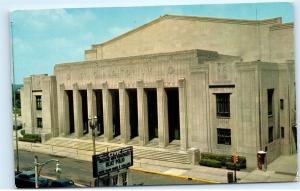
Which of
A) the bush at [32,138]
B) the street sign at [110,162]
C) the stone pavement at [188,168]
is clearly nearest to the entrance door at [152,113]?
the stone pavement at [188,168]

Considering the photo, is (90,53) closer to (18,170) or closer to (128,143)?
(128,143)

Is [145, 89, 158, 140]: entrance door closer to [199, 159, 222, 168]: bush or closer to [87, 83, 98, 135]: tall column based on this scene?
[87, 83, 98, 135]: tall column

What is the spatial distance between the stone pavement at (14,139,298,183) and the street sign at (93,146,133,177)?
1.31 metres

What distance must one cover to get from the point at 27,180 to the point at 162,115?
302 inches

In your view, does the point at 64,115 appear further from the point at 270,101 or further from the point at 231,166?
the point at 270,101

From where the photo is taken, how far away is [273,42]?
18.9 meters

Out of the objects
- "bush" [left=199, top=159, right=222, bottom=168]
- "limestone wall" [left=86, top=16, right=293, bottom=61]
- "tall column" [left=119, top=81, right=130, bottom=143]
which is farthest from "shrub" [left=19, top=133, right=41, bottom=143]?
"bush" [left=199, top=159, right=222, bottom=168]

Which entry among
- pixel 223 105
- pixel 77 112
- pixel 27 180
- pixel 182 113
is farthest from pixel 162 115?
pixel 27 180

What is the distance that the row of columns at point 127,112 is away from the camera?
21.5m

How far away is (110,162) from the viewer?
18188mm

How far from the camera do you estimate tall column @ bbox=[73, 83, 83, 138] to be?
72.6ft

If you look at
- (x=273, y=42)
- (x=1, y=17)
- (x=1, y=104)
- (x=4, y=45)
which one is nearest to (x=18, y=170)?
(x=1, y=104)

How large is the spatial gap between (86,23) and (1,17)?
11.7 ft

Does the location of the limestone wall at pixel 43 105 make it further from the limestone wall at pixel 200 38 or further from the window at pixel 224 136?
the window at pixel 224 136
